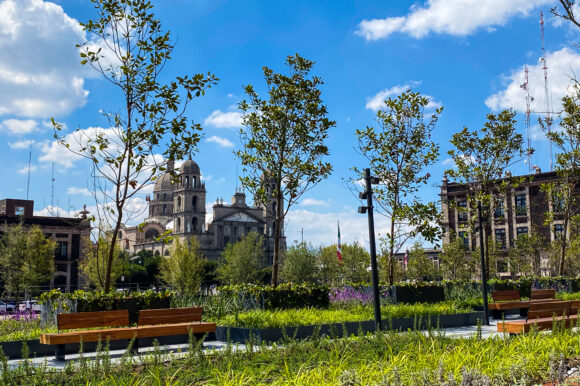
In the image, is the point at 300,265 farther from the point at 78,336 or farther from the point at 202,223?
the point at 202,223

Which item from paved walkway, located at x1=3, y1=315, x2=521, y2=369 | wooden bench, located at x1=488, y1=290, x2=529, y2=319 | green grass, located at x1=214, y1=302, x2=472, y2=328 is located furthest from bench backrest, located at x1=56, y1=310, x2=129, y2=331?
wooden bench, located at x1=488, y1=290, x2=529, y2=319

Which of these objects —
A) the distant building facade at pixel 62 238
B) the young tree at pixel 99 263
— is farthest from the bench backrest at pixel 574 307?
the distant building facade at pixel 62 238

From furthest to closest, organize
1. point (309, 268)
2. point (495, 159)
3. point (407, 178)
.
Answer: point (309, 268)
point (495, 159)
point (407, 178)

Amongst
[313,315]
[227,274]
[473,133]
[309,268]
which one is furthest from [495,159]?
[227,274]

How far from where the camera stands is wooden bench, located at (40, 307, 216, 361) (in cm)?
996

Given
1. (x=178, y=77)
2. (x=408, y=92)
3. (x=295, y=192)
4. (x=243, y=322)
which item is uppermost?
(x=408, y=92)

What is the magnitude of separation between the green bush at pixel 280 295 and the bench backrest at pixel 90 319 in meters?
4.98

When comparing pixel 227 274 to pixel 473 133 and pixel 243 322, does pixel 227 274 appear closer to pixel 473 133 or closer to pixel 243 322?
pixel 473 133

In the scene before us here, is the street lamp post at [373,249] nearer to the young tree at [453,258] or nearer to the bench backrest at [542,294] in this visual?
the bench backrest at [542,294]

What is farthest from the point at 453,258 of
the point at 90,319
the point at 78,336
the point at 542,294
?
the point at 78,336

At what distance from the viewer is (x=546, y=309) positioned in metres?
11.4

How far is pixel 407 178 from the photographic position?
19.8 meters

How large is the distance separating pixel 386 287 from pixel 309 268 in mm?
42889

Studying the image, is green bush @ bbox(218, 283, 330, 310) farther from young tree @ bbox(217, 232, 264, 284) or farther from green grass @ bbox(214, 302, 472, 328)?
young tree @ bbox(217, 232, 264, 284)
